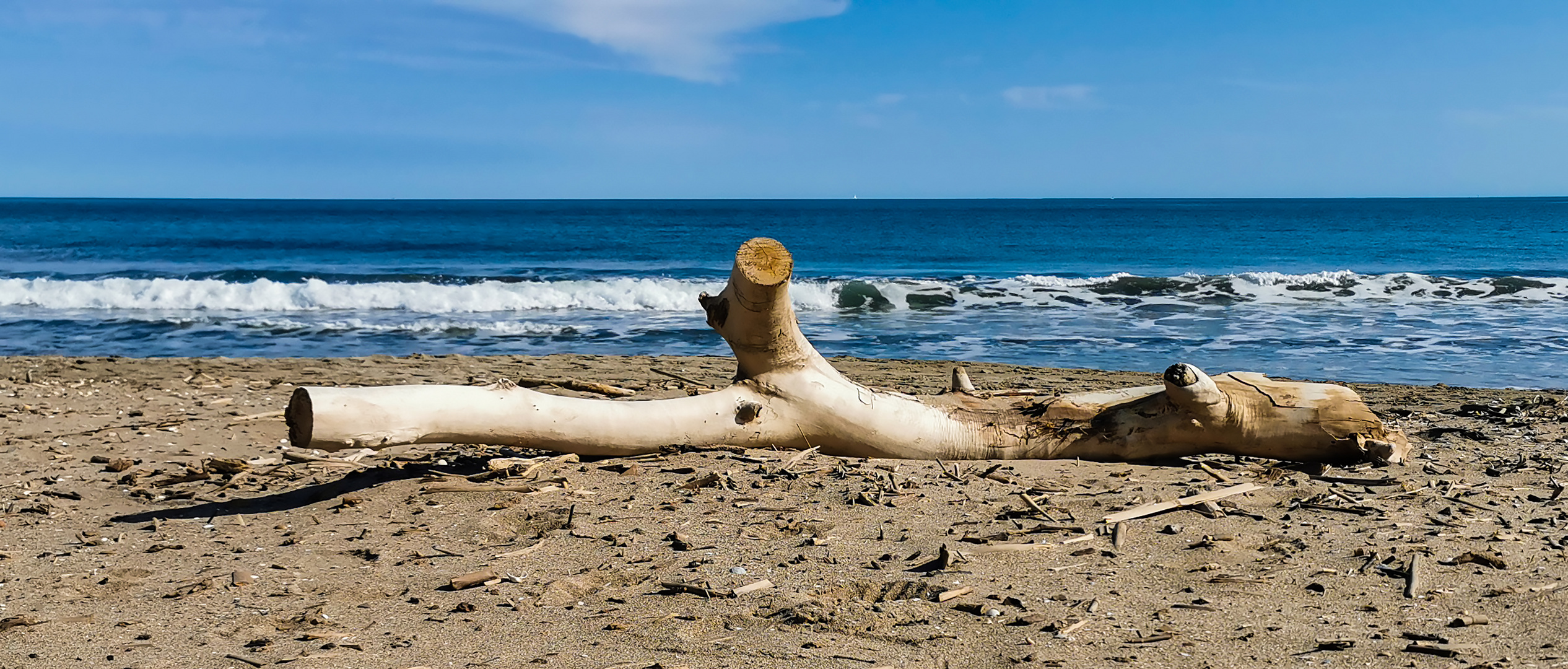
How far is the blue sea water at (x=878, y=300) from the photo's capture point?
12.8m

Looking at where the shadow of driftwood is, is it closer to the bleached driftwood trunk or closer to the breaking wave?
the bleached driftwood trunk

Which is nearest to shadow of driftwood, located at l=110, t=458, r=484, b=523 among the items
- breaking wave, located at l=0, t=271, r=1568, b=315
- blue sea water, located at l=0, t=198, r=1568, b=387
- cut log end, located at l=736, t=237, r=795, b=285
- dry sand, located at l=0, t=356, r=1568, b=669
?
dry sand, located at l=0, t=356, r=1568, b=669

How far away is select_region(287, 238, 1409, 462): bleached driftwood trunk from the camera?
4.67 m

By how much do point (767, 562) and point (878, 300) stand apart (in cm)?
1672

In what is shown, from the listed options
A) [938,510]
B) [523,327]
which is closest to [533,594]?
[938,510]

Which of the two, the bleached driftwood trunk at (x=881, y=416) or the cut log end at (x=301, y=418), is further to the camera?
the bleached driftwood trunk at (x=881, y=416)

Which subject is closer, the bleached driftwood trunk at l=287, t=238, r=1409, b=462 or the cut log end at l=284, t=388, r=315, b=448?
the cut log end at l=284, t=388, r=315, b=448

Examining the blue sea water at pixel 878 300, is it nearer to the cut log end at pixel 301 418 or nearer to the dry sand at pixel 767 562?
the dry sand at pixel 767 562

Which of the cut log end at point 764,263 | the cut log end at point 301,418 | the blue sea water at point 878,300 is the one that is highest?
the cut log end at point 764,263

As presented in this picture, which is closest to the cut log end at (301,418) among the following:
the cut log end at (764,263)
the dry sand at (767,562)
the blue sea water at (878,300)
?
the dry sand at (767,562)

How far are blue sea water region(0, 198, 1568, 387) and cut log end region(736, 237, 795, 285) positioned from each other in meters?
7.49

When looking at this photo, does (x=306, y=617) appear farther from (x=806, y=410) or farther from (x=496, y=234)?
(x=496, y=234)

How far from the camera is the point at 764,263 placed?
15.2 ft

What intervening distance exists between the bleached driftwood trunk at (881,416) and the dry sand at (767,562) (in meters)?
0.14
